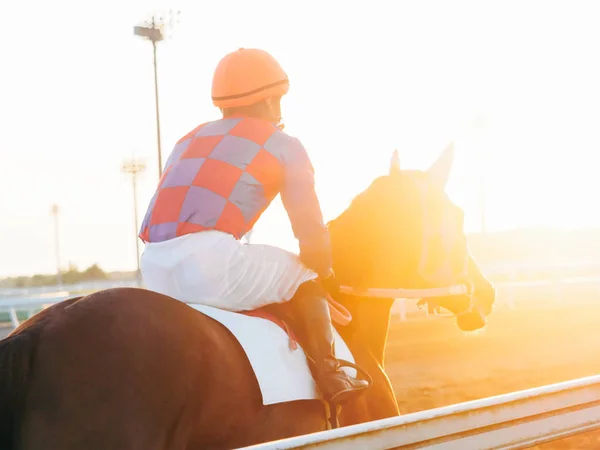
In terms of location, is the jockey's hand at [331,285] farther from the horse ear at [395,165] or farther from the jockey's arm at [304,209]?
the horse ear at [395,165]

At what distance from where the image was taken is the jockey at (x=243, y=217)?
2.70 m

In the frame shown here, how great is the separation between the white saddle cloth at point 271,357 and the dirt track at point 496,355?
445cm

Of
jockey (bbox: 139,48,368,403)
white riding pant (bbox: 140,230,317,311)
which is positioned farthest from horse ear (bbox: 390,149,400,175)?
white riding pant (bbox: 140,230,317,311)

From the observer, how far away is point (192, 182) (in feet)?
9.14

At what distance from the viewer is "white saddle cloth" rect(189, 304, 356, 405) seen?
8.52 feet

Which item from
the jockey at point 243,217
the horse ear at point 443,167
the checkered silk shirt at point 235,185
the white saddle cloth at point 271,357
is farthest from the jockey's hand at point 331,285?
the horse ear at point 443,167

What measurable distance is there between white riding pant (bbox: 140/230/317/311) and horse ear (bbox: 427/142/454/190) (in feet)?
5.19

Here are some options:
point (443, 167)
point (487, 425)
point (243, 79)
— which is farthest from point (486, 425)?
point (443, 167)

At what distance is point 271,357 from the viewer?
2.69 m

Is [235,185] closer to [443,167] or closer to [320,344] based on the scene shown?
[320,344]

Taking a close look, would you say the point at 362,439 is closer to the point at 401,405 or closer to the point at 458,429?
the point at 458,429

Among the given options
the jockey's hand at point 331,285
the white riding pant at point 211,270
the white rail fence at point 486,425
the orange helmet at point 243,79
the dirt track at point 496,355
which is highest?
the orange helmet at point 243,79

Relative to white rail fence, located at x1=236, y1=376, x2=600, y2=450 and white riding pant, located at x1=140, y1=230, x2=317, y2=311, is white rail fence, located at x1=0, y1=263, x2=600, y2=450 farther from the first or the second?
white riding pant, located at x1=140, y1=230, x2=317, y2=311

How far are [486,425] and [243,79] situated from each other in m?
1.76
